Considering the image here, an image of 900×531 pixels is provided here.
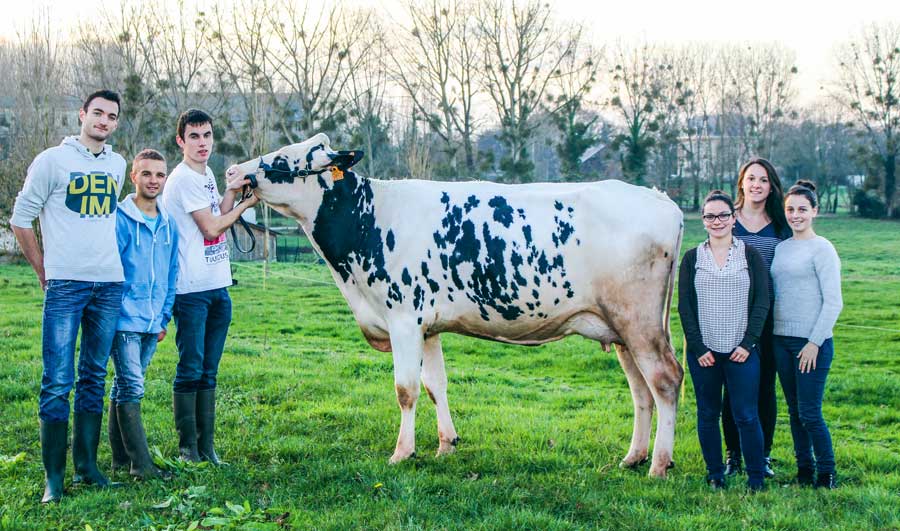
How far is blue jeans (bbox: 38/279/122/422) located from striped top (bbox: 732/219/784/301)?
4.27 meters

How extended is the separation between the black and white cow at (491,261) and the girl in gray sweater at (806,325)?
0.74m

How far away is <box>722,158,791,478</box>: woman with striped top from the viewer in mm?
5789

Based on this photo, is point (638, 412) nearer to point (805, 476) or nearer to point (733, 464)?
point (733, 464)

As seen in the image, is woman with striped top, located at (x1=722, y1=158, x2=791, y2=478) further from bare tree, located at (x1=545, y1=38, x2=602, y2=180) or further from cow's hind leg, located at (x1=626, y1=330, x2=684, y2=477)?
bare tree, located at (x1=545, y1=38, x2=602, y2=180)

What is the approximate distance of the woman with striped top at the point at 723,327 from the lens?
5367mm

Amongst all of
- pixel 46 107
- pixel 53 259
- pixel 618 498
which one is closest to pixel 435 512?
pixel 618 498

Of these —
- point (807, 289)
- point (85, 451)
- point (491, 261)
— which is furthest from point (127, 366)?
point (807, 289)

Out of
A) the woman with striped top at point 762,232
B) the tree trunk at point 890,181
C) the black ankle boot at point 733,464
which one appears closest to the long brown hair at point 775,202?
the woman with striped top at point 762,232

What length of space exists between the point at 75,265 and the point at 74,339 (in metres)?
0.47

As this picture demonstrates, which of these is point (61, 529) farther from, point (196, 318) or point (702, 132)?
point (702, 132)

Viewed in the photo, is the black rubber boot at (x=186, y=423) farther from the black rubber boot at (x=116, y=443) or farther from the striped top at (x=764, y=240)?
the striped top at (x=764, y=240)

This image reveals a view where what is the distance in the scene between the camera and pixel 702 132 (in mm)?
65375

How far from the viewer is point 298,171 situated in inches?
247

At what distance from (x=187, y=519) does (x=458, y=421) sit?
3096 mm
